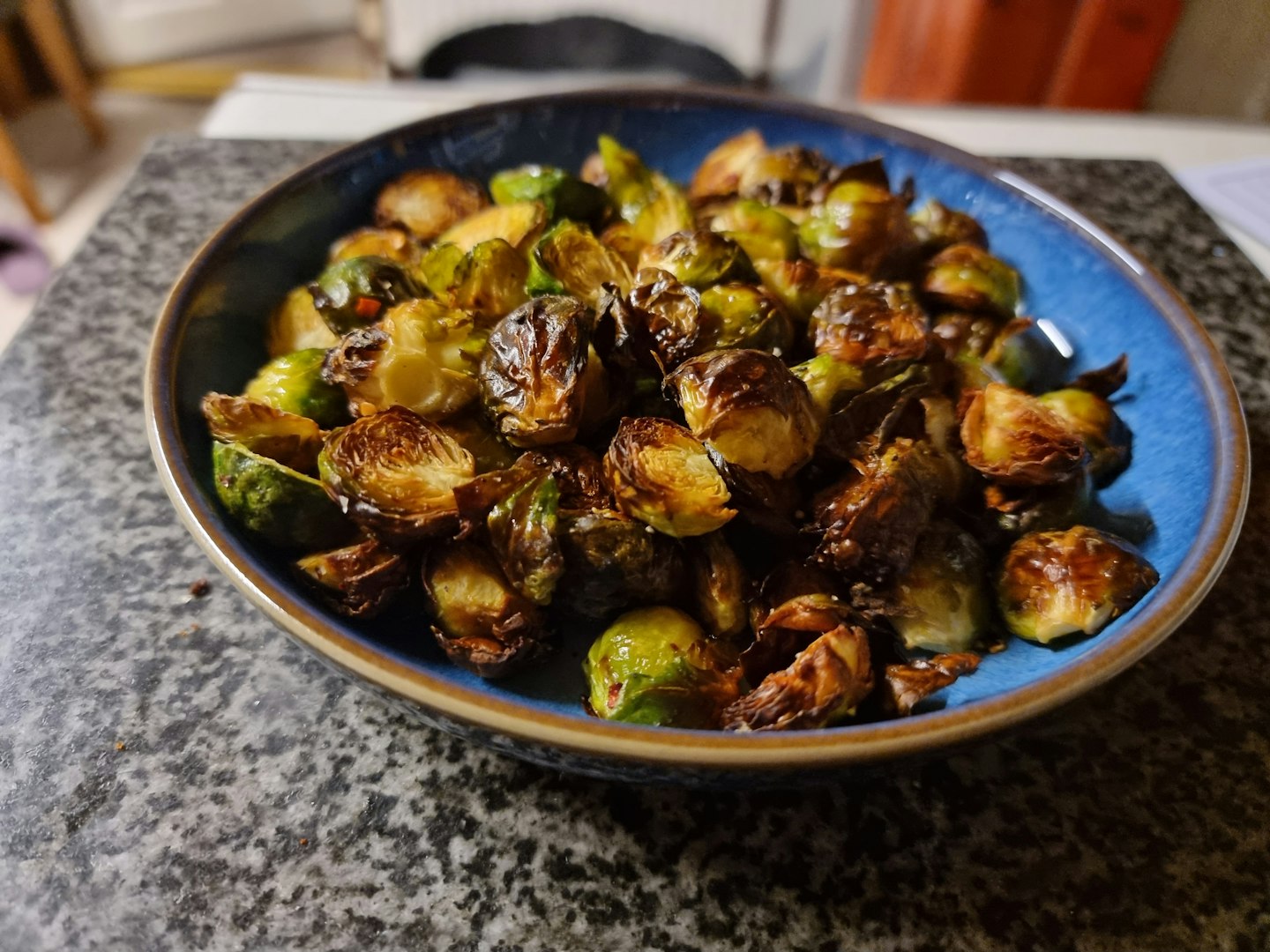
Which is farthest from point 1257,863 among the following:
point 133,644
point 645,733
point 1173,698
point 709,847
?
point 133,644

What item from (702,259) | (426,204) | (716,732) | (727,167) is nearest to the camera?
(716,732)

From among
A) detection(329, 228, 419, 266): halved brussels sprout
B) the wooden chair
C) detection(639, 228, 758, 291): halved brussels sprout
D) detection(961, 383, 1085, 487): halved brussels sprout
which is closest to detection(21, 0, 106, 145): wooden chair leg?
the wooden chair

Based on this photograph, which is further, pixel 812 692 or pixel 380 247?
pixel 380 247

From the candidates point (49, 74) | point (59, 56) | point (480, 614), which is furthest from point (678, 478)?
point (49, 74)

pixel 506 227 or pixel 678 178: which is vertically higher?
pixel 506 227

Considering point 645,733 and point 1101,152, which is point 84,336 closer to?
point 645,733

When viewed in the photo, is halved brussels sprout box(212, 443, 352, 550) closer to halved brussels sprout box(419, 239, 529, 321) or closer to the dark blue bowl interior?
the dark blue bowl interior

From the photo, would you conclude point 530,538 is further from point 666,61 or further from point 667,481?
point 666,61

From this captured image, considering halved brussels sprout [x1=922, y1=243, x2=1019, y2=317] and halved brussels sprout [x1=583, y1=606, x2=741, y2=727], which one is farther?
halved brussels sprout [x1=922, y1=243, x2=1019, y2=317]

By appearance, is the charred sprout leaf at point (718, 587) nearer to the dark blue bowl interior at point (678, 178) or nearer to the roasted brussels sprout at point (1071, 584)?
the dark blue bowl interior at point (678, 178)
